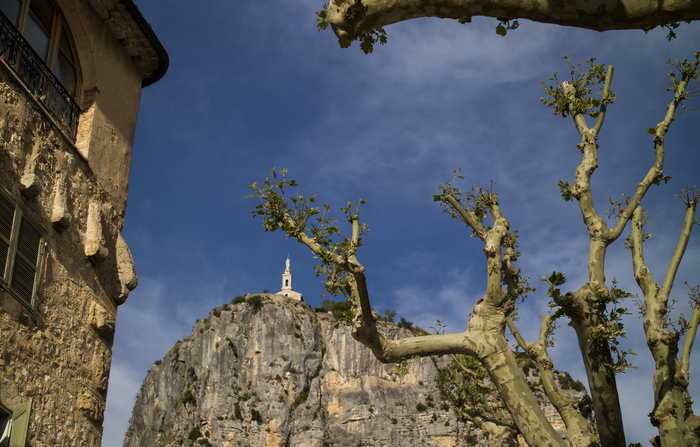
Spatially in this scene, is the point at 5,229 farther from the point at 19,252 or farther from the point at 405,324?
the point at 405,324

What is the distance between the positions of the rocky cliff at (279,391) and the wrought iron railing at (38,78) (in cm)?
5273

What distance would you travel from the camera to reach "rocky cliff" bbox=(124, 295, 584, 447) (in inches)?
2280

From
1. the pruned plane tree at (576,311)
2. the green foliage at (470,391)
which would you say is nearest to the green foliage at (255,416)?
the green foliage at (470,391)

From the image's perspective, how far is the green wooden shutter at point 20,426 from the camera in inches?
191

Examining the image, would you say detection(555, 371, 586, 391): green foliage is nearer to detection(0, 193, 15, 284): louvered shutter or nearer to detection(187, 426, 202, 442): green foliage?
detection(187, 426, 202, 442): green foliage

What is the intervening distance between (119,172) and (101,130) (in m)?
0.58

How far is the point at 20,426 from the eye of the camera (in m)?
4.92

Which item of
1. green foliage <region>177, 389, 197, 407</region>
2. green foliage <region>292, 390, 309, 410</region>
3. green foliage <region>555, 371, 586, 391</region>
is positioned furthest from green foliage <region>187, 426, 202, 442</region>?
green foliage <region>555, 371, 586, 391</region>

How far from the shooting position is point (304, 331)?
218 ft

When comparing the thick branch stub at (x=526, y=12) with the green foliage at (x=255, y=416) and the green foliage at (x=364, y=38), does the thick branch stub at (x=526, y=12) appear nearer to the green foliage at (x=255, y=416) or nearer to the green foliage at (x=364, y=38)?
the green foliage at (x=364, y=38)

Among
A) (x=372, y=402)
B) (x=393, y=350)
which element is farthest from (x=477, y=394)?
(x=372, y=402)

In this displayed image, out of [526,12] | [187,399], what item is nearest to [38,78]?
[526,12]

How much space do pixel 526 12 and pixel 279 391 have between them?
61497 mm

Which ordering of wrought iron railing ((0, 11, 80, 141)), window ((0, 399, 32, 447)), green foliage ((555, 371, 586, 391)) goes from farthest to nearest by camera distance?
green foliage ((555, 371, 586, 391))
wrought iron railing ((0, 11, 80, 141))
window ((0, 399, 32, 447))
